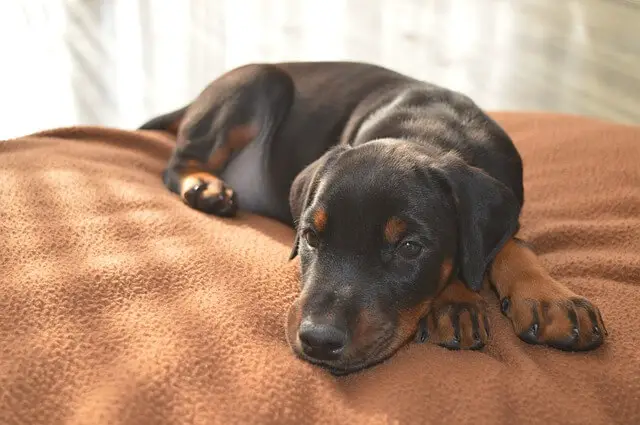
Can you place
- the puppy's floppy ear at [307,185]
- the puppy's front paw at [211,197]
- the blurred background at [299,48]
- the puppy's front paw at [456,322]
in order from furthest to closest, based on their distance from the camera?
the blurred background at [299,48]
the puppy's front paw at [211,197]
the puppy's floppy ear at [307,185]
the puppy's front paw at [456,322]

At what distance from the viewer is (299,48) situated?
763 cm

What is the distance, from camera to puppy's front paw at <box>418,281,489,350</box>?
8.85ft

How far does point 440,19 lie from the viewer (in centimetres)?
772

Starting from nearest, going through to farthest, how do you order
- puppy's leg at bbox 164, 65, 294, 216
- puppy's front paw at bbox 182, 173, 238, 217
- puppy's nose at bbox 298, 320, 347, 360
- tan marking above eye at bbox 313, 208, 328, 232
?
1. puppy's nose at bbox 298, 320, 347, 360
2. tan marking above eye at bbox 313, 208, 328, 232
3. puppy's front paw at bbox 182, 173, 238, 217
4. puppy's leg at bbox 164, 65, 294, 216

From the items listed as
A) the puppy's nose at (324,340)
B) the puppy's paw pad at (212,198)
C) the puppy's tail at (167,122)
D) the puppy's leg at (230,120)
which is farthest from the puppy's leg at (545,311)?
the puppy's tail at (167,122)

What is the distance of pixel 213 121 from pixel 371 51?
131 inches

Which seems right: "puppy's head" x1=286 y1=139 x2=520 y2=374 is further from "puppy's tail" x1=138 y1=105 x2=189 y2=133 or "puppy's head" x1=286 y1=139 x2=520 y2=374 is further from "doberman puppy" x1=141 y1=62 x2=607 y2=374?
"puppy's tail" x1=138 y1=105 x2=189 y2=133

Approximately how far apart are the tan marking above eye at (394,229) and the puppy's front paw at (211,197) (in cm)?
144

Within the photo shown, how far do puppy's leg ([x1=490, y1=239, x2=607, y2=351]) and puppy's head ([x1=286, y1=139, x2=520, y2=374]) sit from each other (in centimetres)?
16

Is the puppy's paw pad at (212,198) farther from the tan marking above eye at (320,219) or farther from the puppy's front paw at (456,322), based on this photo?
the puppy's front paw at (456,322)

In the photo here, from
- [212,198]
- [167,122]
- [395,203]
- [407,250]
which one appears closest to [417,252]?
[407,250]

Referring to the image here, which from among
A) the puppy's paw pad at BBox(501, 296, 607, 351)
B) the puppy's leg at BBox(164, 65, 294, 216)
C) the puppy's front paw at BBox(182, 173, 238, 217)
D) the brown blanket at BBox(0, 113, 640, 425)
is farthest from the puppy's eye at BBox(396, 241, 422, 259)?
the puppy's leg at BBox(164, 65, 294, 216)

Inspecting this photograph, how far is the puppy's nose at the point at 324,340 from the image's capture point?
2.45 m

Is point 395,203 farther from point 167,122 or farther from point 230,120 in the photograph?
point 167,122
